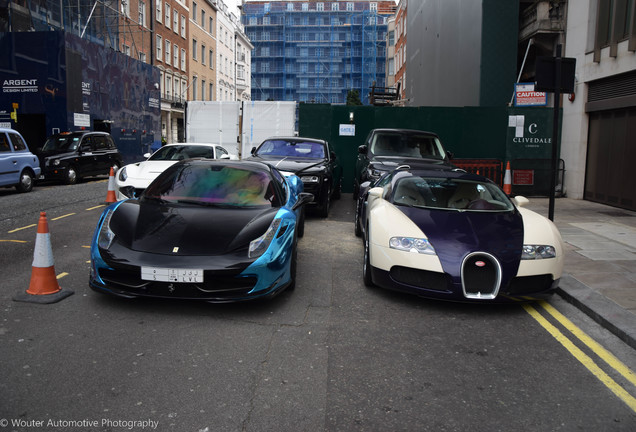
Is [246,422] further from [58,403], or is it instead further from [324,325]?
[324,325]

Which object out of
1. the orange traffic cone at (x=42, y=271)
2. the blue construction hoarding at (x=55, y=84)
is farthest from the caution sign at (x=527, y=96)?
the blue construction hoarding at (x=55, y=84)

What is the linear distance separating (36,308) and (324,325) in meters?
2.51

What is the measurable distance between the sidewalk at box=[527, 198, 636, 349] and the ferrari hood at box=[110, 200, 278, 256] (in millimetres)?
3130

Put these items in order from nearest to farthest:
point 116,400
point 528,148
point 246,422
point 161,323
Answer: point 246,422 → point 116,400 → point 161,323 → point 528,148

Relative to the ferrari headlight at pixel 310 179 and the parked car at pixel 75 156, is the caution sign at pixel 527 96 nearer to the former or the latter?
the ferrari headlight at pixel 310 179

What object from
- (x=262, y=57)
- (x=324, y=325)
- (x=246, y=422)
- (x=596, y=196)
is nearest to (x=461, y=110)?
(x=596, y=196)

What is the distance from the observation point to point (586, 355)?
417cm

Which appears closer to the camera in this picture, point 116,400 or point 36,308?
point 116,400

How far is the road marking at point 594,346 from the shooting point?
3.85 metres

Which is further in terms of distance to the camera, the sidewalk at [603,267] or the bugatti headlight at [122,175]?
the bugatti headlight at [122,175]

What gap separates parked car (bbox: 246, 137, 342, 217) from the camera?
10500 mm

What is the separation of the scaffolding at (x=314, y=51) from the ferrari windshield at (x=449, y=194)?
71.8 meters

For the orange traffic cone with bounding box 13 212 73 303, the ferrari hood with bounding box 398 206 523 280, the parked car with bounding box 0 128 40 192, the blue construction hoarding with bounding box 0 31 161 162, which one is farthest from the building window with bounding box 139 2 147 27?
the ferrari hood with bounding box 398 206 523 280

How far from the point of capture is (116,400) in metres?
3.17
